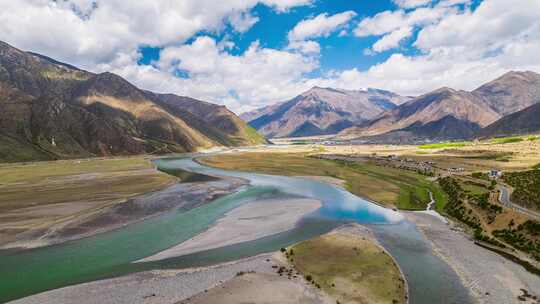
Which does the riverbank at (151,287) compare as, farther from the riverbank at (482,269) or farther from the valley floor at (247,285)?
the riverbank at (482,269)

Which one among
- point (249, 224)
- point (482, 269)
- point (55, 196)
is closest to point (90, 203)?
point (55, 196)

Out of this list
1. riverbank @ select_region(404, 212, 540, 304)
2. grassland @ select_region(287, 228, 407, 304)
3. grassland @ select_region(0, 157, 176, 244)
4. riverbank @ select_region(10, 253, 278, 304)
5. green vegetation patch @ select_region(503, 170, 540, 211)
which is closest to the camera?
riverbank @ select_region(10, 253, 278, 304)

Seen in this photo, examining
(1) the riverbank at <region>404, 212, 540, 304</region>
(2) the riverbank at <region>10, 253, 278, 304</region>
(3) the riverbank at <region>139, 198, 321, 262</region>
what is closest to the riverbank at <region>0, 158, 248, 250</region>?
(3) the riverbank at <region>139, 198, 321, 262</region>

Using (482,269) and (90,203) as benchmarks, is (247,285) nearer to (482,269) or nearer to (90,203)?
(482,269)

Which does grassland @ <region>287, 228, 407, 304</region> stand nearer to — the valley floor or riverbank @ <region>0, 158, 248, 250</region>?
the valley floor

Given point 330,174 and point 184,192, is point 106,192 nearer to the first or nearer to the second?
point 184,192

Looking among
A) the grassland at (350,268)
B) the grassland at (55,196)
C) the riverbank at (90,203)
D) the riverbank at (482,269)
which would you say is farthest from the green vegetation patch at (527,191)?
the grassland at (55,196)
